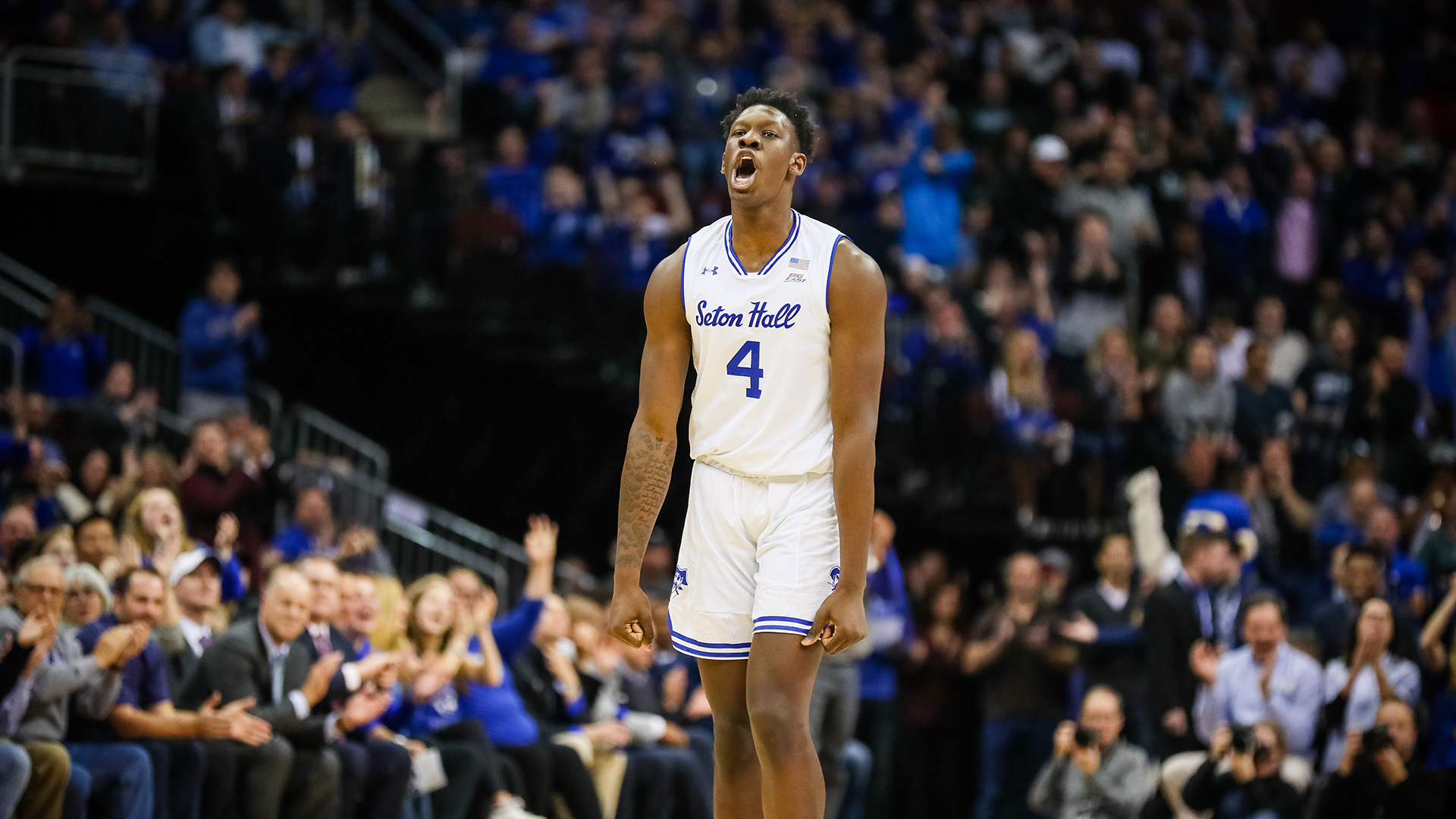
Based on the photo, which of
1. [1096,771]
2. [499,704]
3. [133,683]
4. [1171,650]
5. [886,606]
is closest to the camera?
[133,683]

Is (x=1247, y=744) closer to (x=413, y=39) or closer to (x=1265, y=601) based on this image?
(x=1265, y=601)

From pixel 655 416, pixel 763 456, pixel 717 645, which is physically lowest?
pixel 717 645

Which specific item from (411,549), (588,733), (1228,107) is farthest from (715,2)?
(588,733)

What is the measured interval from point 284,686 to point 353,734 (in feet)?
2.07

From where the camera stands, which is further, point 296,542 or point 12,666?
point 296,542

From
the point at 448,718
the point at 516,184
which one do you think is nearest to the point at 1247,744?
the point at 448,718

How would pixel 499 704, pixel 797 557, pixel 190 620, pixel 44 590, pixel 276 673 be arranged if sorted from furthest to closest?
pixel 499 704 → pixel 190 620 → pixel 276 673 → pixel 44 590 → pixel 797 557

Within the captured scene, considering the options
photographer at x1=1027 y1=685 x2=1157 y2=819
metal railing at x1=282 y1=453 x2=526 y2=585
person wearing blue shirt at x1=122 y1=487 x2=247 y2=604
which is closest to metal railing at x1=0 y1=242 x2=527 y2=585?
metal railing at x1=282 y1=453 x2=526 y2=585

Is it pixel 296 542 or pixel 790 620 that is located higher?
pixel 296 542

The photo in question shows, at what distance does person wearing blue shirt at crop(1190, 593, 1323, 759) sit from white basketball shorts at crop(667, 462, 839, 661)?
5.42m

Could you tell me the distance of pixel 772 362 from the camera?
5.61m

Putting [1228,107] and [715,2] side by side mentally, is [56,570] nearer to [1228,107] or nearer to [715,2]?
[715,2]

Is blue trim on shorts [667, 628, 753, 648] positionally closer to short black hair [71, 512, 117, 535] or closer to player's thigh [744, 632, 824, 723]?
player's thigh [744, 632, 824, 723]

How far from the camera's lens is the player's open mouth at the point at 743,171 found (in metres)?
5.62
